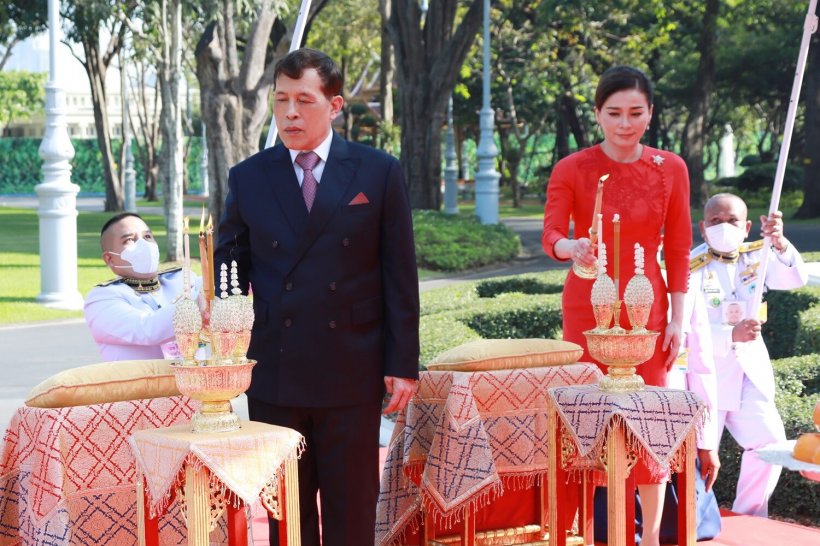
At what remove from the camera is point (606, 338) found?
4.41 m

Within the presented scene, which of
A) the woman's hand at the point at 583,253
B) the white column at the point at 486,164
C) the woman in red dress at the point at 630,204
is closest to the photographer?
the woman's hand at the point at 583,253

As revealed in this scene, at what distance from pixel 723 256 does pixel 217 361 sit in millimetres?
3473

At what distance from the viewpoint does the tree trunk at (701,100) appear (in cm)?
3531

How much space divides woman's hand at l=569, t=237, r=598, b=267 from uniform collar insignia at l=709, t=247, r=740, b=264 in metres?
1.94

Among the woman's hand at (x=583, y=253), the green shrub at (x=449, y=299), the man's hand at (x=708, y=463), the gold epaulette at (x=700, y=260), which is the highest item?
the woman's hand at (x=583, y=253)

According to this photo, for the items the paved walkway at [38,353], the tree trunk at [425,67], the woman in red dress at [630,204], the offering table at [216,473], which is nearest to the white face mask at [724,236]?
the woman in red dress at [630,204]

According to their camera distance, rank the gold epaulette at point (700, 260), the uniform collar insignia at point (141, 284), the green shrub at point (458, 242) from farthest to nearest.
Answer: the green shrub at point (458, 242), the gold epaulette at point (700, 260), the uniform collar insignia at point (141, 284)

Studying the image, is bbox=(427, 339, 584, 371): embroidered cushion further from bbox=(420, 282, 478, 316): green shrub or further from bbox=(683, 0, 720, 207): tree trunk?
bbox=(683, 0, 720, 207): tree trunk

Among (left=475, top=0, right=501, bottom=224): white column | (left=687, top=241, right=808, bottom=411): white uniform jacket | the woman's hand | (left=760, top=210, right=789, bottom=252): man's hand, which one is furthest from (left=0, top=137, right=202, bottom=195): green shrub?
the woman's hand

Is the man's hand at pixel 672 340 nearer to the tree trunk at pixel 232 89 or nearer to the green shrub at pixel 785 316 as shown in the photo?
the green shrub at pixel 785 316

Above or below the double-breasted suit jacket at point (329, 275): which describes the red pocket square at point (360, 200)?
above

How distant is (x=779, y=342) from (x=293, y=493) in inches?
298

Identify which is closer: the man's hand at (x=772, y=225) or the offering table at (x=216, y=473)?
the offering table at (x=216, y=473)

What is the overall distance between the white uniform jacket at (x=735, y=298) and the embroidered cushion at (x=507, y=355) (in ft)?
3.87
